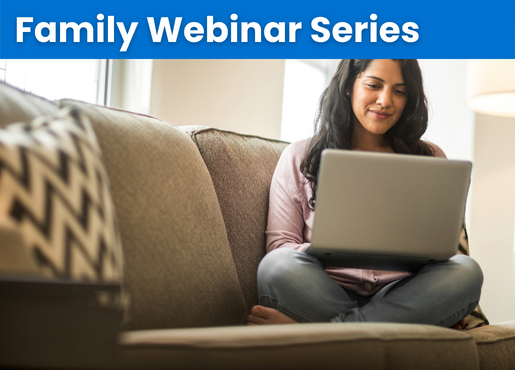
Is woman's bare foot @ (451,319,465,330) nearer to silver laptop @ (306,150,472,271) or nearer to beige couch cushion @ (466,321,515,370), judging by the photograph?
beige couch cushion @ (466,321,515,370)

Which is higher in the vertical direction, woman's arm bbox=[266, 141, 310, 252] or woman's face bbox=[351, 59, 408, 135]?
woman's face bbox=[351, 59, 408, 135]

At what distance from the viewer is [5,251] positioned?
529mm

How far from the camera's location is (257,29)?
2.64m

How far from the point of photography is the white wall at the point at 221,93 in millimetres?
2305

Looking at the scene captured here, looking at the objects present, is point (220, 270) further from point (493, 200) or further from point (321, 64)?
point (321, 64)

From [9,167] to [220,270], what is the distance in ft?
1.94

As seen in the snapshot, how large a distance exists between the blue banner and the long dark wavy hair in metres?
1.03

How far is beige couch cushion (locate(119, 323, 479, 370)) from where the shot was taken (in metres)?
0.58

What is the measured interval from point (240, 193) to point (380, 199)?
0.45m

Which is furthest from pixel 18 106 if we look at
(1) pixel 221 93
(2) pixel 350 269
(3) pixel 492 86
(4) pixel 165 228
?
(1) pixel 221 93

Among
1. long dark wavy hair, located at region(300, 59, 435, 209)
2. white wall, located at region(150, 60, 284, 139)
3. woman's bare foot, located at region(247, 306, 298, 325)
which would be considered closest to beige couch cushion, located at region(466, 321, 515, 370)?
woman's bare foot, located at region(247, 306, 298, 325)

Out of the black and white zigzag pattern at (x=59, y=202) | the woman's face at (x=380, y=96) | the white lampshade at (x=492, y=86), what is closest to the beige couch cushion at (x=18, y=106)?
the black and white zigzag pattern at (x=59, y=202)

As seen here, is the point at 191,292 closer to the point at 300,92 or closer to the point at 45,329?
the point at 45,329

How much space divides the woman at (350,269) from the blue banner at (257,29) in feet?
3.49
